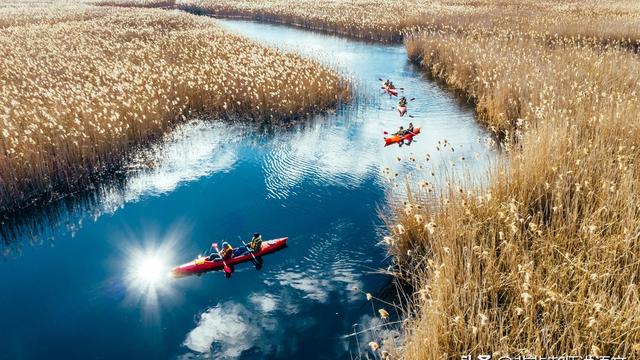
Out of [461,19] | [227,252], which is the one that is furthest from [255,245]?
[461,19]

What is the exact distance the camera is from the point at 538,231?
5547mm

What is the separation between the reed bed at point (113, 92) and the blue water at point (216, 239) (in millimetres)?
797

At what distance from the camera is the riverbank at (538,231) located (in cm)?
454

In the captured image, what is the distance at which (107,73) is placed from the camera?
17.7 meters

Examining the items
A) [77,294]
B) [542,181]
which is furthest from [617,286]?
[77,294]

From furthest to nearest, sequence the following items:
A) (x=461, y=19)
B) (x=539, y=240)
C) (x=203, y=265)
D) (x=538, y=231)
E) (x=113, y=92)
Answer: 1. (x=461, y=19)
2. (x=113, y=92)
3. (x=203, y=265)
4. (x=539, y=240)
5. (x=538, y=231)

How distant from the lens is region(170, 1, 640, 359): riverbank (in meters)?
4.54

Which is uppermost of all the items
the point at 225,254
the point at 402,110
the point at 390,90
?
the point at 390,90

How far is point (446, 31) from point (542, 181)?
22.2 metres

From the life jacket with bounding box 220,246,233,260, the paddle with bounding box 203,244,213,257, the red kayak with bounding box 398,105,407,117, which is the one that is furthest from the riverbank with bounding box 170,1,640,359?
the paddle with bounding box 203,244,213,257

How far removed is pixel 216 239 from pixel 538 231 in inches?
245

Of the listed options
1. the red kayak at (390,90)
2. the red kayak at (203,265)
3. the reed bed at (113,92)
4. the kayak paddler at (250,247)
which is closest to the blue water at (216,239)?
the red kayak at (203,265)

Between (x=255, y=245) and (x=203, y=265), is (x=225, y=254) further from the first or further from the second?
(x=255, y=245)

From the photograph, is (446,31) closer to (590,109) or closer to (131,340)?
(590,109)
